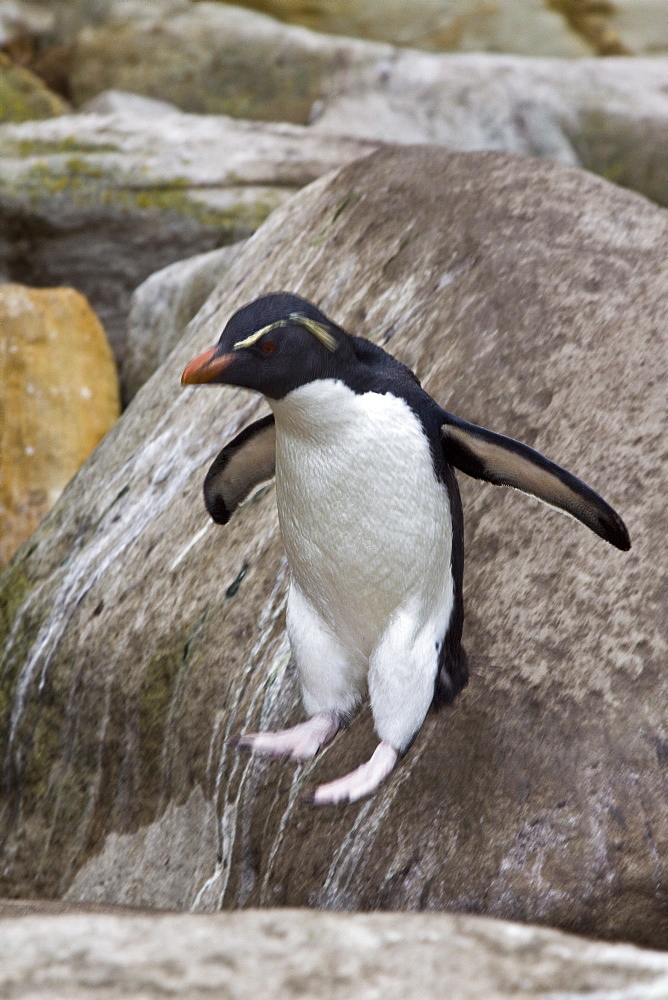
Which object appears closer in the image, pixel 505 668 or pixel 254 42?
pixel 505 668

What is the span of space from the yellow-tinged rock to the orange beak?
116 inches

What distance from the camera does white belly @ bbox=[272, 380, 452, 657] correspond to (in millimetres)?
1764

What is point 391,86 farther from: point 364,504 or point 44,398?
point 364,504

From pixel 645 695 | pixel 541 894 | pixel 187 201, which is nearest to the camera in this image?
pixel 541 894

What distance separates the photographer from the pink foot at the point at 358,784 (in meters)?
1.71

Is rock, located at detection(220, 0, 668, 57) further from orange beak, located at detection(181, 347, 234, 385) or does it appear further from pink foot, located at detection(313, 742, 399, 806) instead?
pink foot, located at detection(313, 742, 399, 806)

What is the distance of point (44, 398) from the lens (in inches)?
181

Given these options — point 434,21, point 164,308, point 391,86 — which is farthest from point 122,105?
point 434,21

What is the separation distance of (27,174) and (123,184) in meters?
0.55

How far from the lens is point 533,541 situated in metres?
2.17

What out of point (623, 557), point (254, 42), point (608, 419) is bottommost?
point (254, 42)

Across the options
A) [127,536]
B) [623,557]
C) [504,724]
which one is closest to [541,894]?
[504,724]

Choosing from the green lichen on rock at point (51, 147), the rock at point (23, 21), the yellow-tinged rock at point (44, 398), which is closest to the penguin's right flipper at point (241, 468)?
the yellow-tinged rock at point (44, 398)

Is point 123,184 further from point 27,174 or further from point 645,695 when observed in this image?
point 645,695
